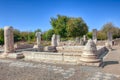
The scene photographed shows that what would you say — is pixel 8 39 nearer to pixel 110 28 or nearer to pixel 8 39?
pixel 8 39

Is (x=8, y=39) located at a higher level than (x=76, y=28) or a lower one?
lower

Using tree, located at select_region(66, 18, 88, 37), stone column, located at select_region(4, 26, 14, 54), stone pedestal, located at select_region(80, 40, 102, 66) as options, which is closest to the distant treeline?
tree, located at select_region(66, 18, 88, 37)

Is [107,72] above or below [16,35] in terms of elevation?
below

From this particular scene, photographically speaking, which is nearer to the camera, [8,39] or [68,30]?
[8,39]

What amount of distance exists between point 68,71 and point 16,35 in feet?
134

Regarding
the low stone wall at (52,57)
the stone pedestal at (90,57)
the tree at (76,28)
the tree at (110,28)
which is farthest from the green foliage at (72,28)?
the stone pedestal at (90,57)

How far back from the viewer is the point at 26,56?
11898 millimetres

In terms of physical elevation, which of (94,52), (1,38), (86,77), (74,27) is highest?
(74,27)

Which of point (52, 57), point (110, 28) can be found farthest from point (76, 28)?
point (52, 57)

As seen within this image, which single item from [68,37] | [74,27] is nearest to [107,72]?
[74,27]

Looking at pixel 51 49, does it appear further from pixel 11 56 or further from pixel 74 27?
pixel 74 27

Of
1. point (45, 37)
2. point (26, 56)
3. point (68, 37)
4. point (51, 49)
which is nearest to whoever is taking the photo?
point (26, 56)

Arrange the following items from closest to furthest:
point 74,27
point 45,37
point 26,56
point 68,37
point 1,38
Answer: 1. point 26,56
2. point 1,38
3. point 74,27
4. point 68,37
5. point 45,37

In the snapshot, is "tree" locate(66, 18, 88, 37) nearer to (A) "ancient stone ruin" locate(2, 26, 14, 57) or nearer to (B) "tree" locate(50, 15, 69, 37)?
(B) "tree" locate(50, 15, 69, 37)
